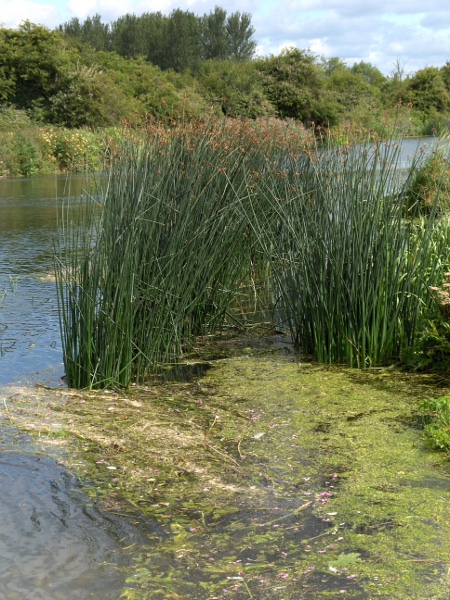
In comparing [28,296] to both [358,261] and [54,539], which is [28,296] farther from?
[54,539]

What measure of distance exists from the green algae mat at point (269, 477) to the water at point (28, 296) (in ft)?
2.25

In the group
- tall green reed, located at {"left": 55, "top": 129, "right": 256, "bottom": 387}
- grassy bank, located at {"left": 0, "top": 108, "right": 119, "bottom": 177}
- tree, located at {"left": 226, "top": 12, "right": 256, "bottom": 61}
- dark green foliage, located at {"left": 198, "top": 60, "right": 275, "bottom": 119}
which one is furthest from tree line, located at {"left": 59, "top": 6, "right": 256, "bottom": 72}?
tall green reed, located at {"left": 55, "top": 129, "right": 256, "bottom": 387}

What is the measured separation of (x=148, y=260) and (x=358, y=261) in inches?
48.7

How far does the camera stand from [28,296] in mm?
7129

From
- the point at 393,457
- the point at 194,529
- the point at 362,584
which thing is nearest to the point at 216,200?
the point at 393,457

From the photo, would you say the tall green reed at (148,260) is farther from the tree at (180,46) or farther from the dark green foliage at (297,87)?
the tree at (180,46)

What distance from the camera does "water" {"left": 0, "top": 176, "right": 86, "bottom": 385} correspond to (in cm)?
492

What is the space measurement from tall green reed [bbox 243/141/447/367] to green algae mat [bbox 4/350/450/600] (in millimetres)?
251

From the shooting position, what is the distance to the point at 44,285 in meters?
7.68

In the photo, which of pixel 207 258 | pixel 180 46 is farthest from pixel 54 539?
pixel 180 46

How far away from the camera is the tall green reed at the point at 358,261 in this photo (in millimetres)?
4508

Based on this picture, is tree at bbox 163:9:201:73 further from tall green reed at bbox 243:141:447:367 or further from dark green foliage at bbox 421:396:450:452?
dark green foliage at bbox 421:396:450:452

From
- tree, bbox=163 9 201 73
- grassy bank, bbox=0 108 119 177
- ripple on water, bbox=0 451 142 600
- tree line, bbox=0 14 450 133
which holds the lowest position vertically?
ripple on water, bbox=0 451 142 600

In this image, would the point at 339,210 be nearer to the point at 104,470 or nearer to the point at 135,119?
the point at 135,119
